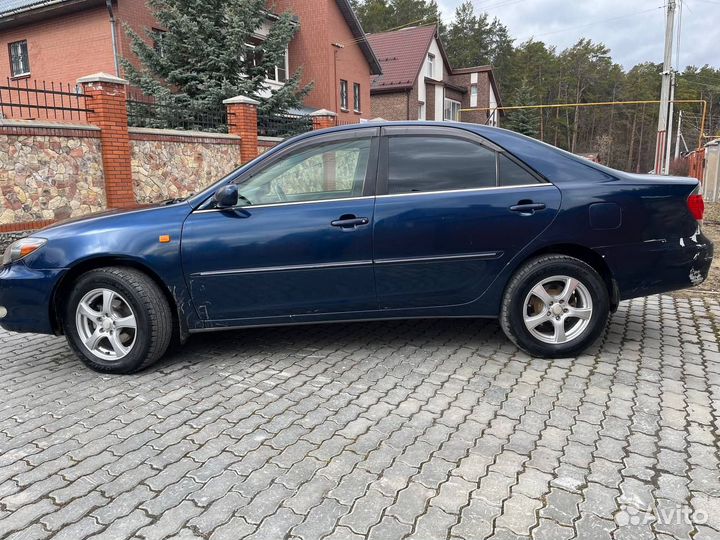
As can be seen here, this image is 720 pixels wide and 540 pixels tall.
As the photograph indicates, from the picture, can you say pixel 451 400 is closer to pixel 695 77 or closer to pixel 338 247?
pixel 338 247

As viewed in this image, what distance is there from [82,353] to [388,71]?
35.5m

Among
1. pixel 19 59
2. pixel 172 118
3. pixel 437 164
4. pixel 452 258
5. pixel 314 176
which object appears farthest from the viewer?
pixel 19 59

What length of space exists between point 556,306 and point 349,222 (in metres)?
1.58

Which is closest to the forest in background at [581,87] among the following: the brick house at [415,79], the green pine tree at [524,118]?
the green pine tree at [524,118]

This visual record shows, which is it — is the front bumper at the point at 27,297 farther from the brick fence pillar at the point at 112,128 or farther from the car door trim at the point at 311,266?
the brick fence pillar at the point at 112,128

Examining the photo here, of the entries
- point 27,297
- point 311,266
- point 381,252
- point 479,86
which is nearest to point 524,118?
point 479,86

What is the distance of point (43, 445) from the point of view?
2.98 m

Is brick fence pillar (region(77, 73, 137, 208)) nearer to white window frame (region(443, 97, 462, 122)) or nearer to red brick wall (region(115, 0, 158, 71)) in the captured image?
red brick wall (region(115, 0, 158, 71))

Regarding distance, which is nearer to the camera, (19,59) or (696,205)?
(696,205)

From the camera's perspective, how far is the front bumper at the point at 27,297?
3.87 m

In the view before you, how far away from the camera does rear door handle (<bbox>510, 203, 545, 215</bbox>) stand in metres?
3.85

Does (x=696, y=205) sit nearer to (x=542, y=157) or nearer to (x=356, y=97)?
(x=542, y=157)

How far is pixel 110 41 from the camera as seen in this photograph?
56.9ft

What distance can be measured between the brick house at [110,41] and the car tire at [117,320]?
13.3 metres
